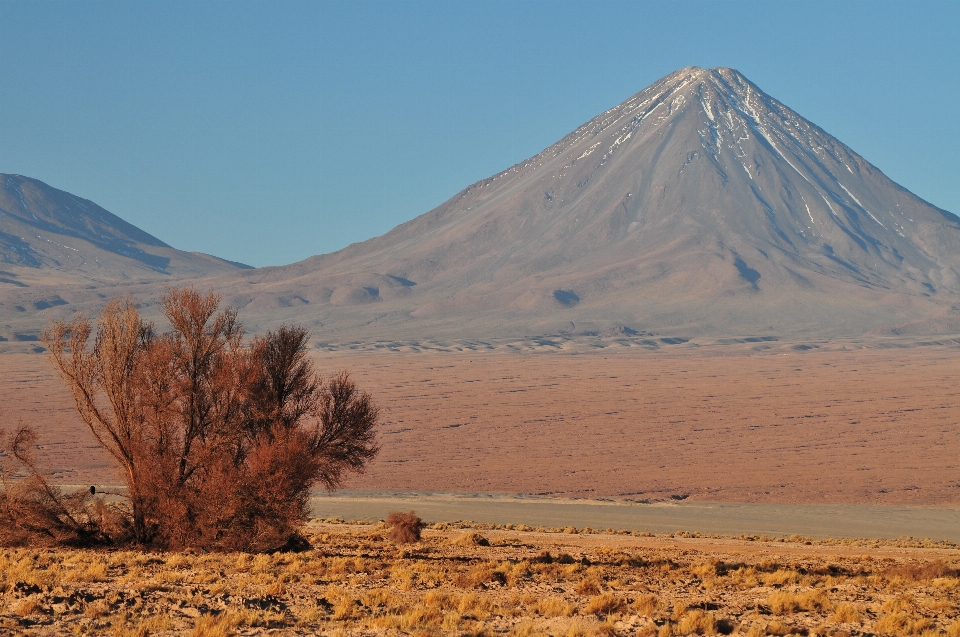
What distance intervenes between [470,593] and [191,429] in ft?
20.4

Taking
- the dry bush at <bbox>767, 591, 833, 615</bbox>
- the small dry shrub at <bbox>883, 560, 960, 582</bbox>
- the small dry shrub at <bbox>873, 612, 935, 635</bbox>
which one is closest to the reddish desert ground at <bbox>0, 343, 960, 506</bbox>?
the small dry shrub at <bbox>883, 560, 960, 582</bbox>

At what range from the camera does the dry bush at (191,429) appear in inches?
661

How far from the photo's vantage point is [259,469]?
54.8 feet

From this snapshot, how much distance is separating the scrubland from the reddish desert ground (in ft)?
69.0

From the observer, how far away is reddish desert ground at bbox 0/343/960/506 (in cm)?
4094

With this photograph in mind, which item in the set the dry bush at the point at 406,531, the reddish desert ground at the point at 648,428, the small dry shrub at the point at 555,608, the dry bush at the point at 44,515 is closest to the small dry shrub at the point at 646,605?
the small dry shrub at the point at 555,608

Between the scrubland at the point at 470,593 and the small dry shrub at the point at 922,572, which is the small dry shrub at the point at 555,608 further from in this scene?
the small dry shrub at the point at 922,572

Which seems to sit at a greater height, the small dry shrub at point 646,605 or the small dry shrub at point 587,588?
the small dry shrub at point 646,605

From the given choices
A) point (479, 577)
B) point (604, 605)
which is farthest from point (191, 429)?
point (604, 605)

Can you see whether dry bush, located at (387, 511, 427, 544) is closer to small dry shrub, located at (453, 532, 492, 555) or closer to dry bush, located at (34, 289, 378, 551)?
small dry shrub, located at (453, 532, 492, 555)

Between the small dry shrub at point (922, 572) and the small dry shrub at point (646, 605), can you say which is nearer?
the small dry shrub at point (646, 605)

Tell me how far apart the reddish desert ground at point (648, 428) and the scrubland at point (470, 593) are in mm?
21022

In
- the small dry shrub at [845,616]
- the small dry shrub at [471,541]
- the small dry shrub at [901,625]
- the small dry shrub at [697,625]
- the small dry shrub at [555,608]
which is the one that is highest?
the small dry shrub at [901,625]

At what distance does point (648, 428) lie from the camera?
191 feet
